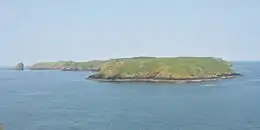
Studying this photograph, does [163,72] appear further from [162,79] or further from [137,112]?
[137,112]

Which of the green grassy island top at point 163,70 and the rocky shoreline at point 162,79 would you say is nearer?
the rocky shoreline at point 162,79

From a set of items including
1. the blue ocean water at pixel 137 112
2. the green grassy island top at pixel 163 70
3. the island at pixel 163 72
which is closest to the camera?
the blue ocean water at pixel 137 112

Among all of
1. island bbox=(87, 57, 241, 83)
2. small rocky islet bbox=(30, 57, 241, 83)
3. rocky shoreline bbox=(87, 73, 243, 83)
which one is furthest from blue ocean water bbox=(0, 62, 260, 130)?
island bbox=(87, 57, 241, 83)

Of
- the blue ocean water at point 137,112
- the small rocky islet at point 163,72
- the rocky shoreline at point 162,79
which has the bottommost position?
the blue ocean water at point 137,112

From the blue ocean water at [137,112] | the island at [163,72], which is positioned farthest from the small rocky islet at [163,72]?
the blue ocean water at [137,112]

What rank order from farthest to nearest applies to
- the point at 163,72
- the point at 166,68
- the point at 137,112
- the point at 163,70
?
the point at 166,68
the point at 163,70
the point at 163,72
the point at 137,112

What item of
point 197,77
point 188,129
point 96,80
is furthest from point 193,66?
point 188,129

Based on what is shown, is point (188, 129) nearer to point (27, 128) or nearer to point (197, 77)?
point (27, 128)

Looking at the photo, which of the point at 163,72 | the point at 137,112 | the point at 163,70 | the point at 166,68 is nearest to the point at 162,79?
the point at 163,72

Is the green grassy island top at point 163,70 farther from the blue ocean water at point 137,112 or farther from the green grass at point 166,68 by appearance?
the blue ocean water at point 137,112
